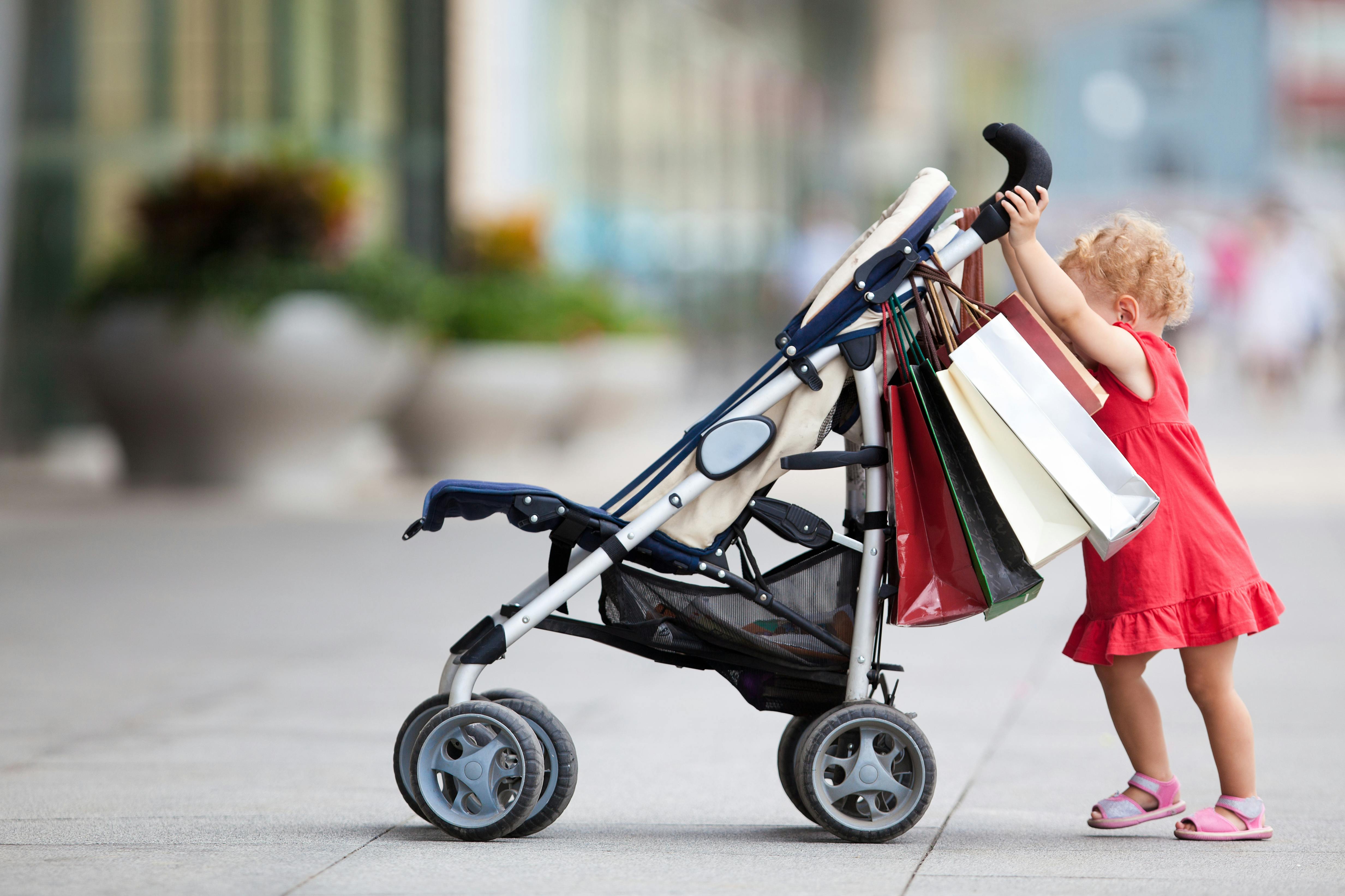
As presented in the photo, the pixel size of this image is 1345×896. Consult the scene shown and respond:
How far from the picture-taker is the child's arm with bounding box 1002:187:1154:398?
3594 millimetres

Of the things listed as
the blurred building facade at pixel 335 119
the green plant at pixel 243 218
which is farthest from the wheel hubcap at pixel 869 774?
the blurred building facade at pixel 335 119

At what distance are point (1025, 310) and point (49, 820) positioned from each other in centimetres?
231

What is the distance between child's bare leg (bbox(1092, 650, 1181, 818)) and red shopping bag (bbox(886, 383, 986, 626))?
1.13ft

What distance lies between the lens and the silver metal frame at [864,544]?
3625 millimetres

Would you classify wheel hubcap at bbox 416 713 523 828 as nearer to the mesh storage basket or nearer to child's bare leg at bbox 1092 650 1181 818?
the mesh storage basket

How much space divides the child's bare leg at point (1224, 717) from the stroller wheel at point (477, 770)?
133cm

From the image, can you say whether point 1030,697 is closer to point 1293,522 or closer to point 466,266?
point 1293,522

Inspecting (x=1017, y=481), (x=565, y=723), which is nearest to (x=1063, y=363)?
(x=1017, y=481)

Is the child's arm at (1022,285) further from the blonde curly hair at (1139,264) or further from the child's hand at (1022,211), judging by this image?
the blonde curly hair at (1139,264)

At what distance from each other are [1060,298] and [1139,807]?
1090 mm

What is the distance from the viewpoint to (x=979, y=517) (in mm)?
3580

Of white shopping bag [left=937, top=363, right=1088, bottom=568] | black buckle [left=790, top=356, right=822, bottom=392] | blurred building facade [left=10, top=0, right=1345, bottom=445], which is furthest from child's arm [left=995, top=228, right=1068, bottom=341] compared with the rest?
blurred building facade [left=10, top=0, right=1345, bottom=445]

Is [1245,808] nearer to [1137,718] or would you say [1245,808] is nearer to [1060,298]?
[1137,718]

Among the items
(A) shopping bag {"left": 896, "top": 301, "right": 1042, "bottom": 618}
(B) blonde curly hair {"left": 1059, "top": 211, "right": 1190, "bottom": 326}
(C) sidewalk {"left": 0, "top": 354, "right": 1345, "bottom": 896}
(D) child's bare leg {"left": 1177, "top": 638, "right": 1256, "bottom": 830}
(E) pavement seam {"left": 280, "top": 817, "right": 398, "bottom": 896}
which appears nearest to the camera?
(E) pavement seam {"left": 280, "top": 817, "right": 398, "bottom": 896}
